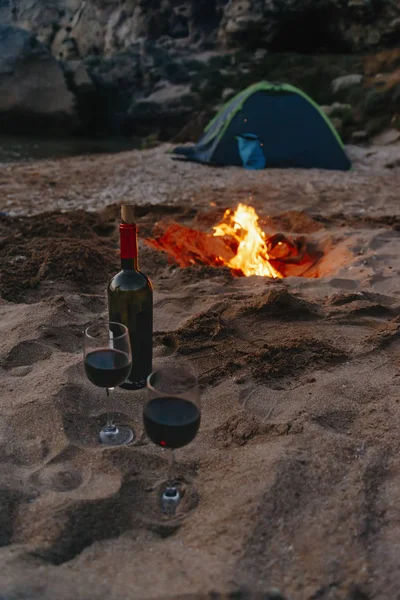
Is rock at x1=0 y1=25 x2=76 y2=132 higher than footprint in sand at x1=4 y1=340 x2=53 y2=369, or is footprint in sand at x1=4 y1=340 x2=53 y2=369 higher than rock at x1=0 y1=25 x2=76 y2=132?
footprint in sand at x1=4 y1=340 x2=53 y2=369

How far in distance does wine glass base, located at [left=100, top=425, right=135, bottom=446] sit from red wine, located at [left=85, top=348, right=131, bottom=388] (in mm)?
274

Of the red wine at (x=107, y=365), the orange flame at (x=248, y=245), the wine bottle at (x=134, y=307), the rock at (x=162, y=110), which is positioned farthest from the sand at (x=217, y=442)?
the rock at (x=162, y=110)

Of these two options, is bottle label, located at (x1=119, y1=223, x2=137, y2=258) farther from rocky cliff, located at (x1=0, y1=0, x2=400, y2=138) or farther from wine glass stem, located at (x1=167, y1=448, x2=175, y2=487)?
rocky cliff, located at (x1=0, y1=0, x2=400, y2=138)

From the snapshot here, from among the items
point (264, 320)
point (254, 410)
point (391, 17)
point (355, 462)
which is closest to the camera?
point (355, 462)

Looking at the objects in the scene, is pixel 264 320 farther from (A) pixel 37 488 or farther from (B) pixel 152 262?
(A) pixel 37 488

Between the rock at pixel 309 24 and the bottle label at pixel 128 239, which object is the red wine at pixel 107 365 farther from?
the rock at pixel 309 24

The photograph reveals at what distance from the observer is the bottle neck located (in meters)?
2.45

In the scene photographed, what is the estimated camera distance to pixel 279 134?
396 inches

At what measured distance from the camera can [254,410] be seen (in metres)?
2.63

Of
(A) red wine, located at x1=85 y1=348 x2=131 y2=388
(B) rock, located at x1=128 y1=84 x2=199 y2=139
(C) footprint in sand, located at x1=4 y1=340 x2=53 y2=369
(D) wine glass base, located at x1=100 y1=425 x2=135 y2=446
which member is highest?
(A) red wine, located at x1=85 y1=348 x2=131 y2=388

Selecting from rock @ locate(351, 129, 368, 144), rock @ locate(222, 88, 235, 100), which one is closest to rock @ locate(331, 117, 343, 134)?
rock @ locate(351, 129, 368, 144)

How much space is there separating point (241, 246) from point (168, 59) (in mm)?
16286

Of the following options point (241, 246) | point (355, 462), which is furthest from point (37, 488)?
point (241, 246)

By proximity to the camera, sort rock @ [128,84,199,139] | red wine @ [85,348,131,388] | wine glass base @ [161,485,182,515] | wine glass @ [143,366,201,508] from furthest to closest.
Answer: rock @ [128,84,199,139]
red wine @ [85,348,131,388]
wine glass base @ [161,485,182,515]
wine glass @ [143,366,201,508]
